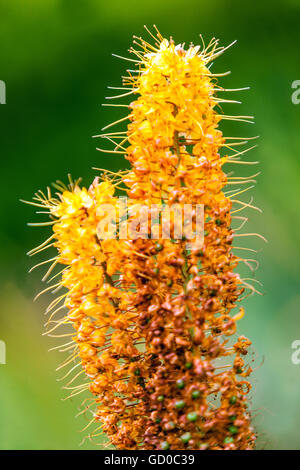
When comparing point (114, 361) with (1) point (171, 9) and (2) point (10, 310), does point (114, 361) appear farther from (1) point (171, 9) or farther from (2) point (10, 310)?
(1) point (171, 9)

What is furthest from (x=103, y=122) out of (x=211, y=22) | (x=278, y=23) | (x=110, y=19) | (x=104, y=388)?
(x=104, y=388)
